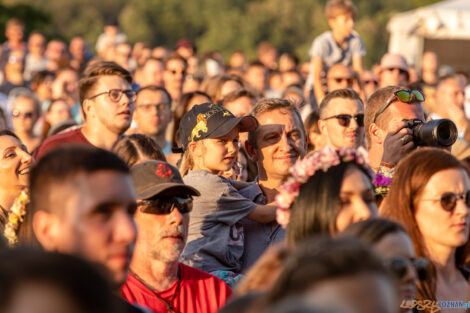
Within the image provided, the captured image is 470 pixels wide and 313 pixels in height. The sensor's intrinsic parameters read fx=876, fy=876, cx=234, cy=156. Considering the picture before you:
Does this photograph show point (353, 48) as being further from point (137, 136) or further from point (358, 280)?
point (358, 280)

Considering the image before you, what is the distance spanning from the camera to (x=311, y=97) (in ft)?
32.2

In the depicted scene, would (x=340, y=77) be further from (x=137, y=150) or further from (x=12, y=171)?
(x=12, y=171)

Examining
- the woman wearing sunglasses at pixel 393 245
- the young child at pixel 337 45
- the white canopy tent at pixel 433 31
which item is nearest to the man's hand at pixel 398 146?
the woman wearing sunglasses at pixel 393 245

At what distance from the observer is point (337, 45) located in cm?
962

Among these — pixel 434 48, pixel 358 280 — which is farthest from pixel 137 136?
pixel 434 48

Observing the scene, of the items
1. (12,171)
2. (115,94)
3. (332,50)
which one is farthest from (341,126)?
(332,50)

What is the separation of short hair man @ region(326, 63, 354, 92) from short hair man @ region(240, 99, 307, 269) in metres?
2.86

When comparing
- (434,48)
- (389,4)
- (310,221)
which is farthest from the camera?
(389,4)

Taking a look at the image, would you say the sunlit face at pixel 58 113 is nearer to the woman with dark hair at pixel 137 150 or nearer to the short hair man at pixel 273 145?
the short hair man at pixel 273 145

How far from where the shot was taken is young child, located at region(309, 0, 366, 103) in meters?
9.44

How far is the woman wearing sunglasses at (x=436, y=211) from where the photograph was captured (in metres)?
4.03

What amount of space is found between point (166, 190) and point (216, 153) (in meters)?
1.58

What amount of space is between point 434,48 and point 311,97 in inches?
428

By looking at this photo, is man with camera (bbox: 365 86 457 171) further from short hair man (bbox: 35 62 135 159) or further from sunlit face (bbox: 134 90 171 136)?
sunlit face (bbox: 134 90 171 136)
